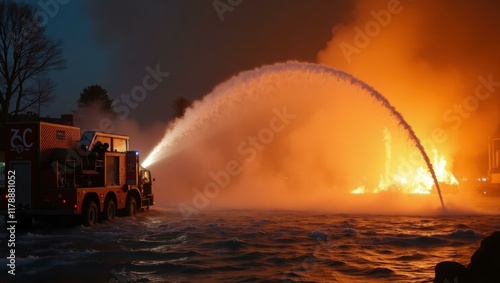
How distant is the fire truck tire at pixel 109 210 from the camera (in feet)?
71.6

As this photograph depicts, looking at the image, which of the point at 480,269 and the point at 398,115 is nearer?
the point at 480,269

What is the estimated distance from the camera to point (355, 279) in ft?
37.0

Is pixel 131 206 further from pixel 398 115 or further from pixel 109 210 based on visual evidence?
pixel 398 115

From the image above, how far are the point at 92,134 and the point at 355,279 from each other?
14.2 m

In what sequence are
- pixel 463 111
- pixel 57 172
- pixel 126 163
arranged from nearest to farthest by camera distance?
pixel 57 172, pixel 126 163, pixel 463 111

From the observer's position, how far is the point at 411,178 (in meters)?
44.8

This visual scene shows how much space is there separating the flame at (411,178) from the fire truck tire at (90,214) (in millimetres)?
26694

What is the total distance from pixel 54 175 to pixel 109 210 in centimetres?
367

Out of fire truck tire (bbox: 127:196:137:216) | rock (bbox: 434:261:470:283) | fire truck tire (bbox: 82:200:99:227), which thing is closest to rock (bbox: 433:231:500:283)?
rock (bbox: 434:261:470:283)

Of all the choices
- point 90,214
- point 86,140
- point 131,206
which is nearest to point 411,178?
point 131,206

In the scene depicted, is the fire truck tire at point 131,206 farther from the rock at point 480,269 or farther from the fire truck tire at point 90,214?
the rock at point 480,269

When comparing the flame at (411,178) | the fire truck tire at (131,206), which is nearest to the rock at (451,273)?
the fire truck tire at (131,206)

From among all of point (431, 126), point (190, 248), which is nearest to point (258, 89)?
point (190, 248)

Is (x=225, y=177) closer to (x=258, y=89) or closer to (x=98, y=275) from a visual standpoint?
(x=258, y=89)
